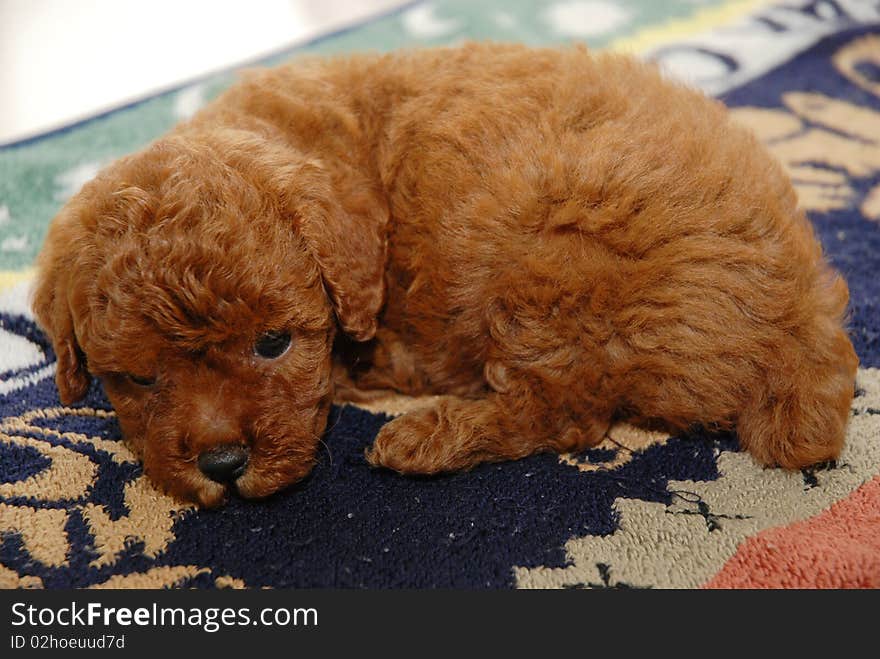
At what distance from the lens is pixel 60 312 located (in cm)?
220

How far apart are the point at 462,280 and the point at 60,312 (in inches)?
41.4

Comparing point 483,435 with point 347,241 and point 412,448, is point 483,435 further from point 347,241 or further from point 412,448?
point 347,241

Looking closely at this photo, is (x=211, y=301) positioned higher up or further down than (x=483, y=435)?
higher up

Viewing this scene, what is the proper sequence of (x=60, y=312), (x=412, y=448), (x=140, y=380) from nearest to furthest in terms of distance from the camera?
(x=140, y=380), (x=60, y=312), (x=412, y=448)

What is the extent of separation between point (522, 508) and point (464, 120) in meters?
1.08

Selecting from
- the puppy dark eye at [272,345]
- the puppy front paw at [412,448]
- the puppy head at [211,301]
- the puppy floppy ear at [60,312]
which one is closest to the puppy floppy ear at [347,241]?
the puppy head at [211,301]

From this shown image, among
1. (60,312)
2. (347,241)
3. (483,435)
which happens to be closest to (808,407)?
(483,435)

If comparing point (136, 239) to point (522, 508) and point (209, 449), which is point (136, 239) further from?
point (522, 508)

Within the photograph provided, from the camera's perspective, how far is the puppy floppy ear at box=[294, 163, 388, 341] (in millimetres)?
2168

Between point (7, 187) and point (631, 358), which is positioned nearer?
point (631, 358)

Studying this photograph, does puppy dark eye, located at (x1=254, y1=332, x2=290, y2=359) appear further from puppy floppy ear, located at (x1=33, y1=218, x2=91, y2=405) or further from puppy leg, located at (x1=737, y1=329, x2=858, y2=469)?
puppy leg, located at (x1=737, y1=329, x2=858, y2=469)

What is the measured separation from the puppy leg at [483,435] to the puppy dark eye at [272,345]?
0.41 metres

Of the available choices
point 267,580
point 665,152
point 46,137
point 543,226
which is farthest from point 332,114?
point 46,137

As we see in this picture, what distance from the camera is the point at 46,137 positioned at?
13.1 feet
